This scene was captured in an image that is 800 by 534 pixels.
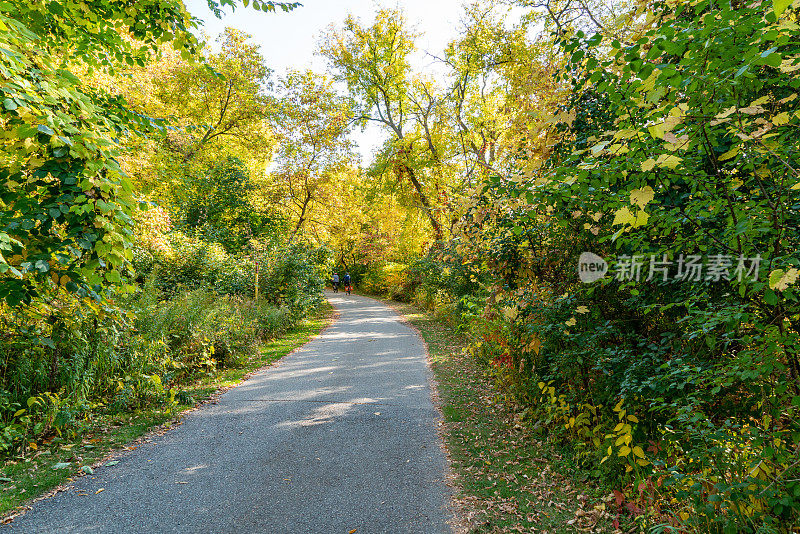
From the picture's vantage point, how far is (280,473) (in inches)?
163

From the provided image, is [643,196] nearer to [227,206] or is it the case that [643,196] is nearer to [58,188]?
[58,188]

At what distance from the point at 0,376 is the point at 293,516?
3.82 m

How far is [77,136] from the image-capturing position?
281cm

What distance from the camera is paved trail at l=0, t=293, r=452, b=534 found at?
132 inches

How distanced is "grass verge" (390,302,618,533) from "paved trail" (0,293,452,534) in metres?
0.26

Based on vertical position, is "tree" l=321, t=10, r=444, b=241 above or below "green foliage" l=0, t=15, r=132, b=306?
above

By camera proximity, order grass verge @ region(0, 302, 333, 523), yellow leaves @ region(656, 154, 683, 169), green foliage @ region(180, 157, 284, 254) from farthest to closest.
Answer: green foliage @ region(180, 157, 284, 254) → grass verge @ region(0, 302, 333, 523) → yellow leaves @ region(656, 154, 683, 169)

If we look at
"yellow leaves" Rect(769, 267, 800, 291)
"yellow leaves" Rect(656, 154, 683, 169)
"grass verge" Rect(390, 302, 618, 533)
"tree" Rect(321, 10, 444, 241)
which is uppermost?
"tree" Rect(321, 10, 444, 241)

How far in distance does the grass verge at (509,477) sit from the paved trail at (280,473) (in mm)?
261

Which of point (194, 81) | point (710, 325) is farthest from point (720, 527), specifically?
point (194, 81)

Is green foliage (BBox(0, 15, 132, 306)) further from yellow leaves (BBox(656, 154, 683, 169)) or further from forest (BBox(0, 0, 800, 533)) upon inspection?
yellow leaves (BBox(656, 154, 683, 169))

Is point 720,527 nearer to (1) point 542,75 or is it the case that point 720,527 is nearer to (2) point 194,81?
(1) point 542,75

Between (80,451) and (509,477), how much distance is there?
465 cm

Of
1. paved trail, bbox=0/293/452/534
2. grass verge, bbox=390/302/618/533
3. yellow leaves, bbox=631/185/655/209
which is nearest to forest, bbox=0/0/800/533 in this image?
yellow leaves, bbox=631/185/655/209
